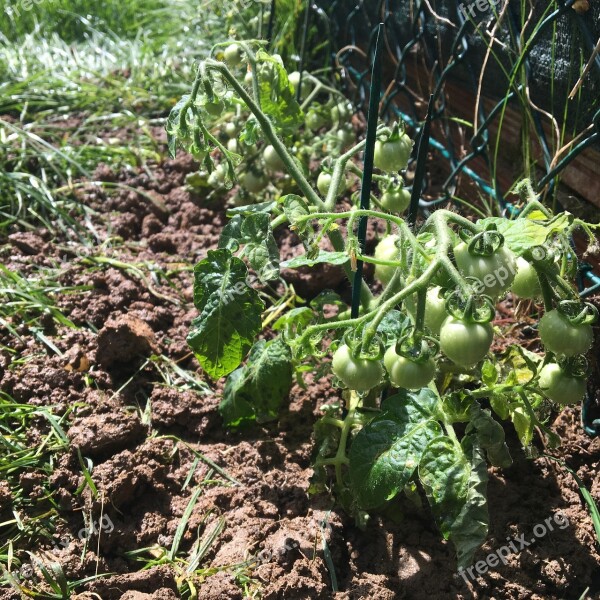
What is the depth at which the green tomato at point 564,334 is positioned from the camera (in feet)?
4.19

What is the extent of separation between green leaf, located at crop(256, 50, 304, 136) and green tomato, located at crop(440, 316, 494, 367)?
842mm

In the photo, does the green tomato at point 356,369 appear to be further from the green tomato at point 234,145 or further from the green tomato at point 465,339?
the green tomato at point 234,145

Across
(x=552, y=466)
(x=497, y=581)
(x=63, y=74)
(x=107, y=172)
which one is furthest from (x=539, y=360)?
(x=63, y=74)

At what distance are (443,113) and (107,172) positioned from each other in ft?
4.67

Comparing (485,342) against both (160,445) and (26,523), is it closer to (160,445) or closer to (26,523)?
(160,445)

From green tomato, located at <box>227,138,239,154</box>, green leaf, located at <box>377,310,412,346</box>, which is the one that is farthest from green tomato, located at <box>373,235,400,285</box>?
green tomato, located at <box>227,138,239,154</box>

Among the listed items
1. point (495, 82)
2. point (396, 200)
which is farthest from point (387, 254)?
point (495, 82)

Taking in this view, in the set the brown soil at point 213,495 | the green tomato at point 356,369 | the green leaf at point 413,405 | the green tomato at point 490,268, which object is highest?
the green tomato at point 490,268

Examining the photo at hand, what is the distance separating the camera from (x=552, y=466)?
1.70 meters

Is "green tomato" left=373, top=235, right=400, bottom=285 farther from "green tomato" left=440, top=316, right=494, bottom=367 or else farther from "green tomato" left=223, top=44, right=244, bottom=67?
"green tomato" left=223, top=44, right=244, bottom=67

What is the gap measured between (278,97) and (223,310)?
0.58m

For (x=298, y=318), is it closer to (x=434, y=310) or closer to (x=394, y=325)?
(x=394, y=325)

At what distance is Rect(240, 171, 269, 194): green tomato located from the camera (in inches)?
98.3

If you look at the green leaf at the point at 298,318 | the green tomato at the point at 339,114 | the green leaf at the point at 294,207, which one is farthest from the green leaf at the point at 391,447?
the green tomato at the point at 339,114
